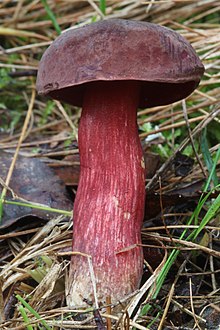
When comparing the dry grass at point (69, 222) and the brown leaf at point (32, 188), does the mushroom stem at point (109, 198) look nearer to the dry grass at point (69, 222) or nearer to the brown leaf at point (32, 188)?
the dry grass at point (69, 222)

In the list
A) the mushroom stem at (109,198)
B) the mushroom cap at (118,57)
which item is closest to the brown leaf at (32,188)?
the mushroom stem at (109,198)

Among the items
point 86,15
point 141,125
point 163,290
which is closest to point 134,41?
point 163,290

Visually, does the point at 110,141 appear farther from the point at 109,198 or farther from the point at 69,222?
the point at 69,222

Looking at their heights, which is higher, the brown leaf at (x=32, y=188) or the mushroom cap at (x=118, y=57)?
the mushroom cap at (x=118, y=57)

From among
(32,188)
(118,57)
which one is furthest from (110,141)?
(32,188)

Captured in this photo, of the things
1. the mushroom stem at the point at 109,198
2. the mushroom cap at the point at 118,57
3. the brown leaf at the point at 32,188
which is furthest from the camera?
the brown leaf at the point at 32,188

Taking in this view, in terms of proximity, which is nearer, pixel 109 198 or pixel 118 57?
pixel 118 57

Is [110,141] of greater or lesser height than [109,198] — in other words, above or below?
above
